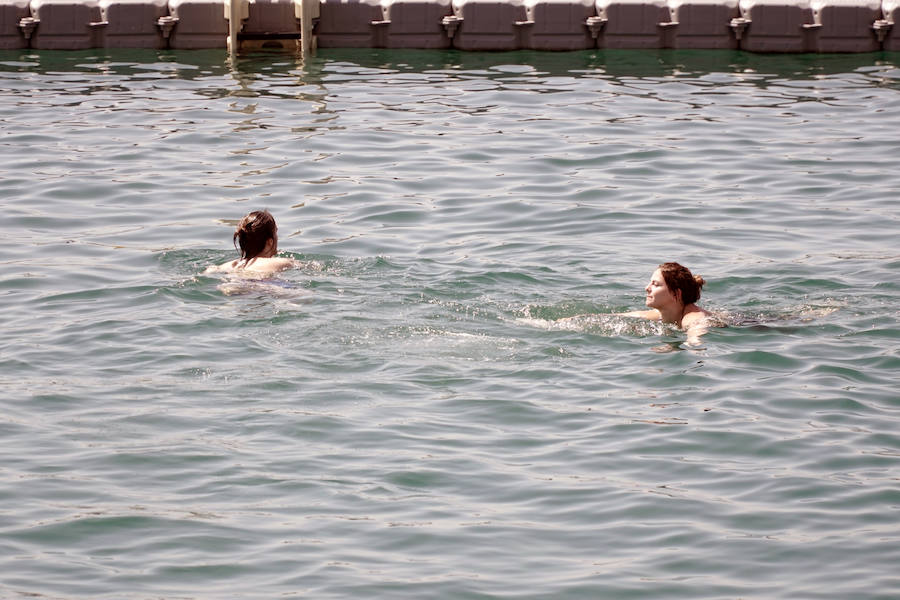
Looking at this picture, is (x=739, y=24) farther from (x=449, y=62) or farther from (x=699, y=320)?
(x=699, y=320)

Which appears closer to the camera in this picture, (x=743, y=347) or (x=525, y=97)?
(x=743, y=347)

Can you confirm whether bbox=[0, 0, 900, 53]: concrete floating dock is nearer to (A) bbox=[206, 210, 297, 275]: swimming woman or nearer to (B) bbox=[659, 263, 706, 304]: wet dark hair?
(A) bbox=[206, 210, 297, 275]: swimming woman

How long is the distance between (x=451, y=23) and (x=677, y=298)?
11.8m

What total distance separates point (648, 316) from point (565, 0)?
455 inches

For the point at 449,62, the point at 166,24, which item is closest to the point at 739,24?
the point at 449,62

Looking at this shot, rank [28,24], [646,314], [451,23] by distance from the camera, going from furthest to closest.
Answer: [28,24], [451,23], [646,314]

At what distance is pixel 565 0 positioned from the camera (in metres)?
19.9

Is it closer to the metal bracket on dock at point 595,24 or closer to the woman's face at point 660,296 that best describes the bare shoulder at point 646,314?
the woman's face at point 660,296

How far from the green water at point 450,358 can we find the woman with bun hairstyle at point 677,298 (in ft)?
0.50

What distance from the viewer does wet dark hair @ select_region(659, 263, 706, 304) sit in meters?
9.07

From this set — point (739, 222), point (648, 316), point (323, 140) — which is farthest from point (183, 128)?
point (648, 316)

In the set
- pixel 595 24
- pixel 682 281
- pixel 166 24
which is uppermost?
pixel 166 24

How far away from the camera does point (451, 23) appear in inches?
786

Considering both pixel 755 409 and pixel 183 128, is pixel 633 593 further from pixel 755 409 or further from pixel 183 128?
pixel 183 128
